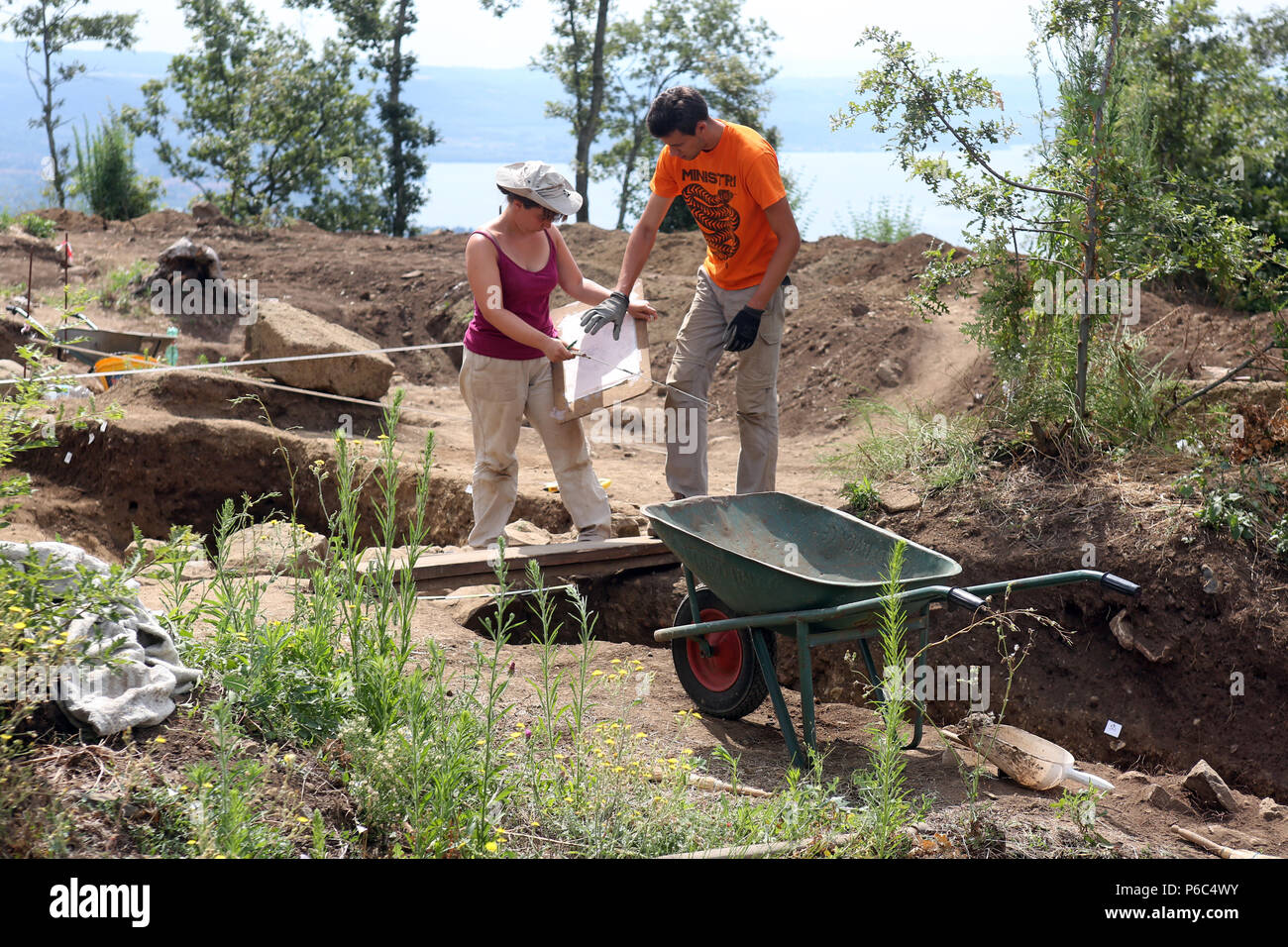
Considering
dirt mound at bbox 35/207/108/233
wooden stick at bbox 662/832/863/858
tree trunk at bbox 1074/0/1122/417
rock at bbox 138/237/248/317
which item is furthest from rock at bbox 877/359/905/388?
dirt mound at bbox 35/207/108/233

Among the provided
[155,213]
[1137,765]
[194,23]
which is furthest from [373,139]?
[1137,765]

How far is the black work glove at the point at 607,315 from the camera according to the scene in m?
5.01

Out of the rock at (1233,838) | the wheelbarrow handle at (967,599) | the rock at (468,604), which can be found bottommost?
the rock at (1233,838)

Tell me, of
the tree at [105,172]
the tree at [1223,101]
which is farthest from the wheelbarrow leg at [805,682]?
the tree at [105,172]

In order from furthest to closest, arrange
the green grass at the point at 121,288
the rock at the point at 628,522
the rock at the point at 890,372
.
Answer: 1. the green grass at the point at 121,288
2. the rock at the point at 890,372
3. the rock at the point at 628,522

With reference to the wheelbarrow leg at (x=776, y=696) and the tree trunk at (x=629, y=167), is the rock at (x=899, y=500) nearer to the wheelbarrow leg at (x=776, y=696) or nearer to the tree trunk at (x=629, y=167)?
the wheelbarrow leg at (x=776, y=696)

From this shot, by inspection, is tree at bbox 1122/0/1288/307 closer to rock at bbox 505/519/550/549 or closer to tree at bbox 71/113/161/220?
rock at bbox 505/519/550/549

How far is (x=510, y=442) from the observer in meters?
5.14

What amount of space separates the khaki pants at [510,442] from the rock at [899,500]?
152 centimetres

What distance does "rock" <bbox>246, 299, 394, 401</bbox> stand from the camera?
859cm

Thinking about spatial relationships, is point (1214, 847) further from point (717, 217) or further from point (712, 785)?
point (717, 217)

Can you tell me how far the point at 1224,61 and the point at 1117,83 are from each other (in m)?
7.98

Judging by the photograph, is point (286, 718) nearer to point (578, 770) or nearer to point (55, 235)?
point (578, 770)

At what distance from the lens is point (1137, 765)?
15.5 feet
